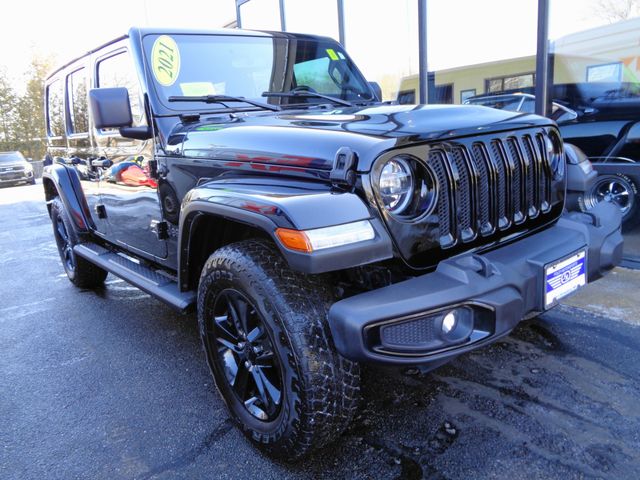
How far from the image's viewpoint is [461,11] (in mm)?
6410

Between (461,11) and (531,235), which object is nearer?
(531,235)

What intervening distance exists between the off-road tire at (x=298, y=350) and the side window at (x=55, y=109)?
11.9 feet

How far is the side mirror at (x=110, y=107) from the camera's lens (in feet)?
9.20

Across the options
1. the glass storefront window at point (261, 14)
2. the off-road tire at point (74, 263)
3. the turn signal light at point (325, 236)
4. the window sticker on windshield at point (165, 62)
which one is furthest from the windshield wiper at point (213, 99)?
the glass storefront window at point (261, 14)

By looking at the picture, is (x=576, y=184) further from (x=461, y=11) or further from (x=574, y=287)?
(x=461, y=11)

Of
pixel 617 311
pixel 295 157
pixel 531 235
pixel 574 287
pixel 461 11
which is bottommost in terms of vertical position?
pixel 617 311

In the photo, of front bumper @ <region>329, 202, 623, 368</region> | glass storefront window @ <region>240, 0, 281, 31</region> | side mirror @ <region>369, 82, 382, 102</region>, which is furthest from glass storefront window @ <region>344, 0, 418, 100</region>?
front bumper @ <region>329, 202, 623, 368</region>

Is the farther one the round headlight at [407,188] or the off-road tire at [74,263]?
the off-road tire at [74,263]

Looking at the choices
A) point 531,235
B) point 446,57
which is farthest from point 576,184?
point 446,57

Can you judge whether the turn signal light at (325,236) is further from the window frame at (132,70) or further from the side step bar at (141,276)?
the window frame at (132,70)

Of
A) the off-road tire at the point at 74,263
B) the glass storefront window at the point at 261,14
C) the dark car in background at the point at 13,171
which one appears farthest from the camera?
the dark car in background at the point at 13,171

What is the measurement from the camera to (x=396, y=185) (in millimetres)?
1996

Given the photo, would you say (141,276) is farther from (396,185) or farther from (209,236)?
(396,185)

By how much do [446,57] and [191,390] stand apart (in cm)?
556
